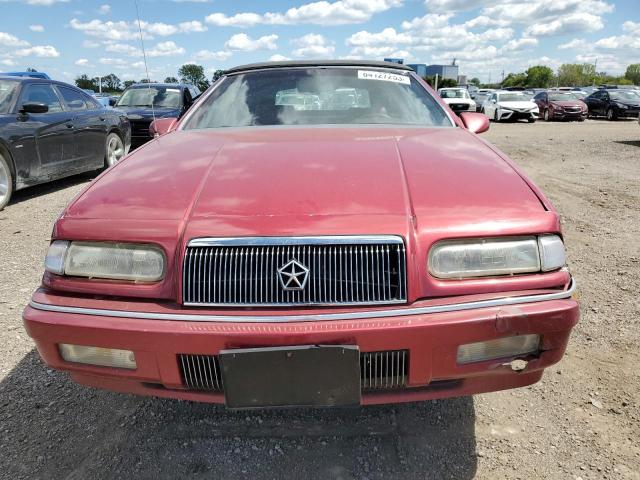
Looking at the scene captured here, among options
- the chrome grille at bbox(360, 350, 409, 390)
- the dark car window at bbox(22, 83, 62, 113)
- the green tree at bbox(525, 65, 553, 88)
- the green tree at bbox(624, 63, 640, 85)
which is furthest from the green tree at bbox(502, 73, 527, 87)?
the chrome grille at bbox(360, 350, 409, 390)

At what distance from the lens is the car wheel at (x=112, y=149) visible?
7984mm

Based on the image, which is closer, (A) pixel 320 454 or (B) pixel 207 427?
(A) pixel 320 454

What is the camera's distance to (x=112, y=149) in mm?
8188

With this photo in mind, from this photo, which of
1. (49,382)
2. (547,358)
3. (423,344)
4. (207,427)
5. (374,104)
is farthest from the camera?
(374,104)

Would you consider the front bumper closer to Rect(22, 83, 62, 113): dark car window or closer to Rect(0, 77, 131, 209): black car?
Rect(0, 77, 131, 209): black car

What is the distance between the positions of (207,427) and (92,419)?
21.8 inches

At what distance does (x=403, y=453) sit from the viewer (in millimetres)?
2004

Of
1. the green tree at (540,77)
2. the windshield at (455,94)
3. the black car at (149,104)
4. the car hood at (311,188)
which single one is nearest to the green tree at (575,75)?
the green tree at (540,77)

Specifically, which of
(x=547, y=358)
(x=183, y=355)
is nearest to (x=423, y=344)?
(x=547, y=358)

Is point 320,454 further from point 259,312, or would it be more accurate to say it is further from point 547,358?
point 547,358

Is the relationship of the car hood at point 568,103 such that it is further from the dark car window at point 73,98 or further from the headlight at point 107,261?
the headlight at point 107,261

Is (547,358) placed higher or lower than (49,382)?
higher

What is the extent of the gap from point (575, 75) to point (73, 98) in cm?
9890

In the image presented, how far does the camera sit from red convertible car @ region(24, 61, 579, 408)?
1612mm
